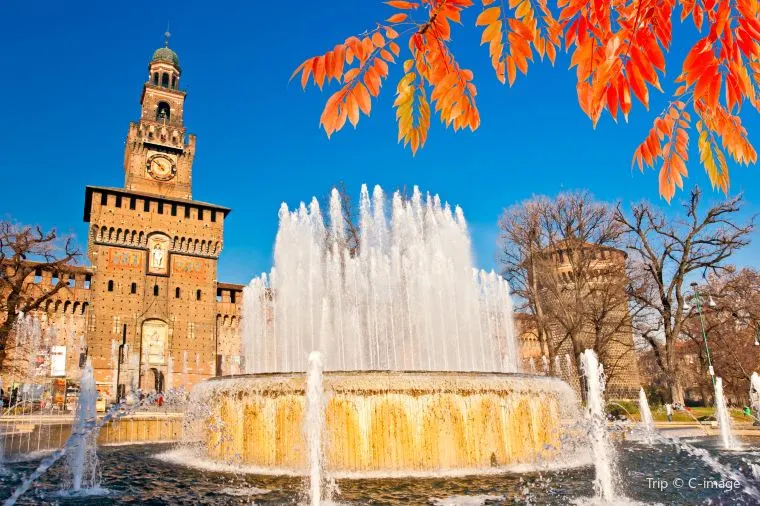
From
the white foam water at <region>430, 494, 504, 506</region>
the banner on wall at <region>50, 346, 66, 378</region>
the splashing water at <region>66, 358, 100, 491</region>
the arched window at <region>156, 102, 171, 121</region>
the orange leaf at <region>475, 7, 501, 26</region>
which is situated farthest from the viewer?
the arched window at <region>156, 102, 171, 121</region>

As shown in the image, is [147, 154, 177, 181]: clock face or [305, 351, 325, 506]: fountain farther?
[147, 154, 177, 181]: clock face

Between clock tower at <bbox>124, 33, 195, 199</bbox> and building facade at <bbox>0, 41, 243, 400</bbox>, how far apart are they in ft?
0.25

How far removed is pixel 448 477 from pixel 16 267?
2186 centimetres

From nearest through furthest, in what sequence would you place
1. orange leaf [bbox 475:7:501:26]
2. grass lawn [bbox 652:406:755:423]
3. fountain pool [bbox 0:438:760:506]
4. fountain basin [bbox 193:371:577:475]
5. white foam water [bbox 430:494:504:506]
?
1. orange leaf [bbox 475:7:501:26]
2. white foam water [bbox 430:494:504:506]
3. fountain pool [bbox 0:438:760:506]
4. fountain basin [bbox 193:371:577:475]
5. grass lawn [bbox 652:406:755:423]

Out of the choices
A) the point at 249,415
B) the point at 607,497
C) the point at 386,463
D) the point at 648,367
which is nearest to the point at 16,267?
the point at 249,415

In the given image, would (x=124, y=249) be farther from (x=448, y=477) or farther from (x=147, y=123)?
(x=448, y=477)

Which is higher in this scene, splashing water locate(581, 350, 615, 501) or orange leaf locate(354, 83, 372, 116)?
orange leaf locate(354, 83, 372, 116)

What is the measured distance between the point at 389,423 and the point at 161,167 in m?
38.8

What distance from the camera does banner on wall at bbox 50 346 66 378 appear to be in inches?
1271

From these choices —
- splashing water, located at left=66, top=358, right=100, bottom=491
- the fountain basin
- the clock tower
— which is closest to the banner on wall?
the clock tower

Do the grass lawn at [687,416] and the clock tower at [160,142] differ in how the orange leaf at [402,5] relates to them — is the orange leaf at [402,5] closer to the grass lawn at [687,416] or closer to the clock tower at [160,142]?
the grass lawn at [687,416]

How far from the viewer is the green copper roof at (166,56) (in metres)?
44.4

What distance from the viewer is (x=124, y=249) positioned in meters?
36.8

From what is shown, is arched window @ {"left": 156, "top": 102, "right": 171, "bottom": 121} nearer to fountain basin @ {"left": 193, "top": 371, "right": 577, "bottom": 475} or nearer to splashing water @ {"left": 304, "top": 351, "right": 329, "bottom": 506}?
fountain basin @ {"left": 193, "top": 371, "right": 577, "bottom": 475}
